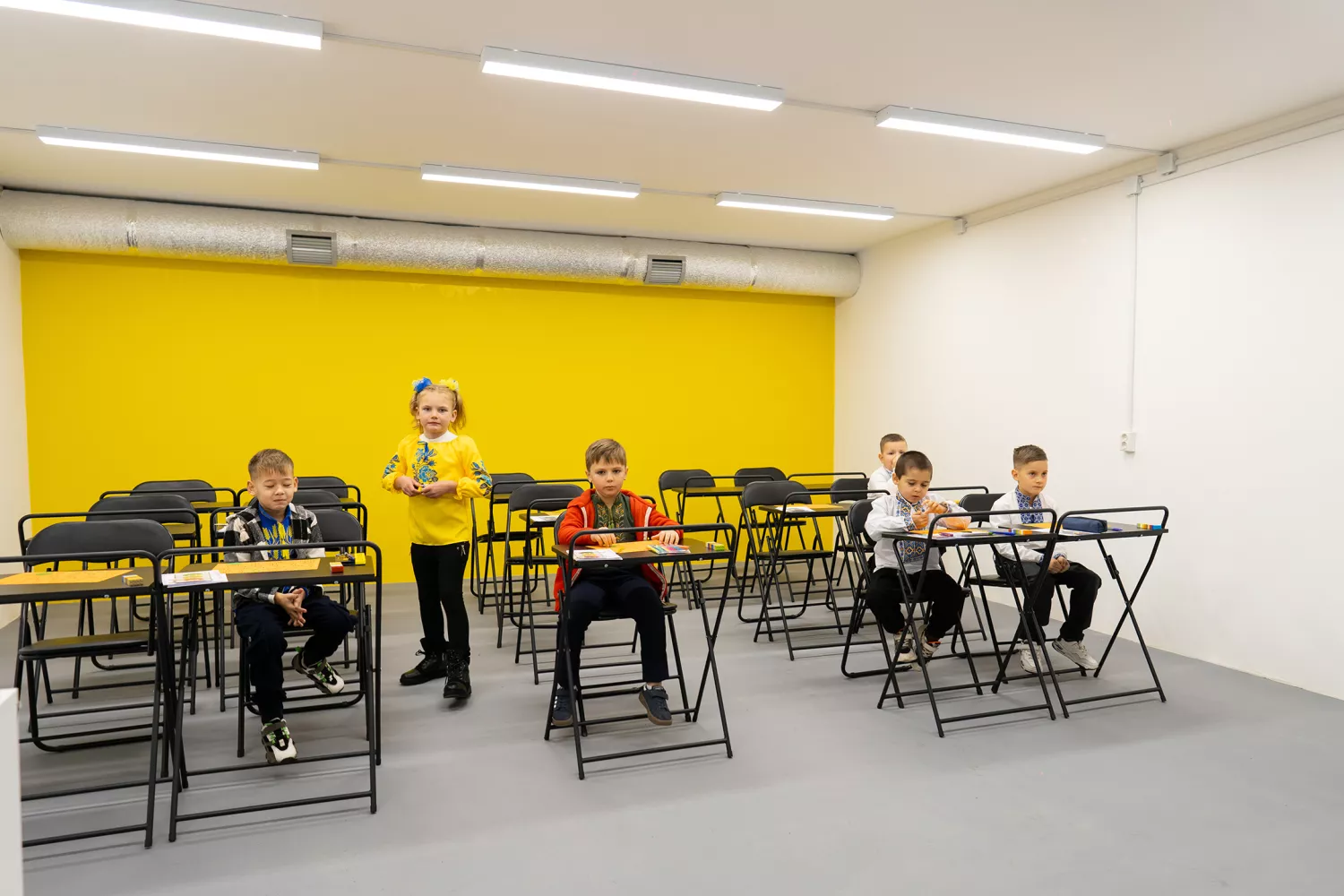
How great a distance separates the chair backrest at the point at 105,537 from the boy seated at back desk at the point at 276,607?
0.31 m

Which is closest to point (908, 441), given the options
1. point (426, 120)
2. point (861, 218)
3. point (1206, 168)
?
point (861, 218)

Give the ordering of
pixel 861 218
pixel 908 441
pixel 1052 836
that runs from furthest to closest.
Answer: pixel 908 441
pixel 861 218
pixel 1052 836

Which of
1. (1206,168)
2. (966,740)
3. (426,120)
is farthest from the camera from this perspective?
(1206,168)

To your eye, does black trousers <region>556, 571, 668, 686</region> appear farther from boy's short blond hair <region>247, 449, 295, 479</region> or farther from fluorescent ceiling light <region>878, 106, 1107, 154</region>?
fluorescent ceiling light <region>878, 106, 1107, 154</region>

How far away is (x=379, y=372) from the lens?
7258 millimetres

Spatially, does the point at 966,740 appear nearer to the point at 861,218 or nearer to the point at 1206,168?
the point at 1206,168

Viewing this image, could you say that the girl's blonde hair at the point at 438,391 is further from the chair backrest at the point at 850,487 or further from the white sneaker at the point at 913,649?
the chair backrest at the point at 850,487

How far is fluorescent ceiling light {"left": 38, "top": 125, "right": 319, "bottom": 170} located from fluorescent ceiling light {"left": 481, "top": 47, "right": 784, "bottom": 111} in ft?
6.59

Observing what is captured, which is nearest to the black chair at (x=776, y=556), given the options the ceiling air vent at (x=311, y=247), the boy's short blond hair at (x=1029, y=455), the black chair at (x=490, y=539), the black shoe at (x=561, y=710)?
the boy's short blond hair at (x=1029, y=455)

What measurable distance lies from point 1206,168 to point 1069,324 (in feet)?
4.10

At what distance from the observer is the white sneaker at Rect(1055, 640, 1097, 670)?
4.48m

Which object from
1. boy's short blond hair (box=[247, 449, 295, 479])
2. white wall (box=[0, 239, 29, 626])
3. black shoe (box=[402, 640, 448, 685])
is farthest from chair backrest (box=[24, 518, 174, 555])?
white wall (box=[0, 239, 29, 626])

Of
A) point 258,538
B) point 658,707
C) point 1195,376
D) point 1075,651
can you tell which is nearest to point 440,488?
point 258,538

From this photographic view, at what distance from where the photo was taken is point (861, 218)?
6906 mm
